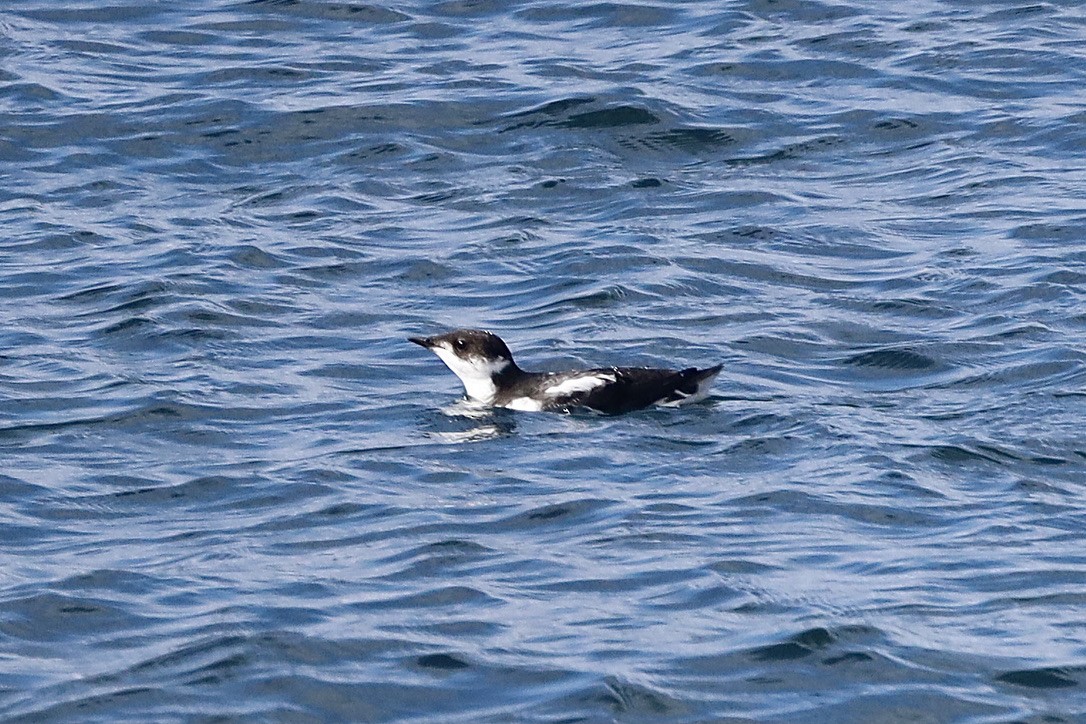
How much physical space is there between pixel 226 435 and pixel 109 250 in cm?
440

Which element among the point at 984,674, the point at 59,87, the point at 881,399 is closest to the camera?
the point at 984,674

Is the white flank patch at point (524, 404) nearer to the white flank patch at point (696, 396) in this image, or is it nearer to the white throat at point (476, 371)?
the white throat at point (476, 371)

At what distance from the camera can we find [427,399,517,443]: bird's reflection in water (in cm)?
1212

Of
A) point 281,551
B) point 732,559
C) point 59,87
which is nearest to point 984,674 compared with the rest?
point 732,559

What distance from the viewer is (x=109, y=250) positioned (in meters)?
15.9

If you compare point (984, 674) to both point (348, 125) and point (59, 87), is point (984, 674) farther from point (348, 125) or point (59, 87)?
point (59, 87)

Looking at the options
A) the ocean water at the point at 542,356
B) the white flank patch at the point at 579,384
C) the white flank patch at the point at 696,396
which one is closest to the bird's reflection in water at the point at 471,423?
the ocean water at the point at 542,356

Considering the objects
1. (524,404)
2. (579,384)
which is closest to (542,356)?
(524,404)

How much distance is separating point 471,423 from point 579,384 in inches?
26.5

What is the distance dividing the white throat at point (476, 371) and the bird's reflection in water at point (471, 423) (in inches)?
3.7

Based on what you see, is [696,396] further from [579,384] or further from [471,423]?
[471,423]

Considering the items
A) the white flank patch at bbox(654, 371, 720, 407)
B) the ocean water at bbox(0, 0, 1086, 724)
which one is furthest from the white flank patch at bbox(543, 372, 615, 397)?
the white flank patch at bbox(654, 371, 720, 407)

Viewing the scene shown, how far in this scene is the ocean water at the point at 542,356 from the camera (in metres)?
8.49

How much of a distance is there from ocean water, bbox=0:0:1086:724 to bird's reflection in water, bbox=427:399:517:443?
0.16 ft
